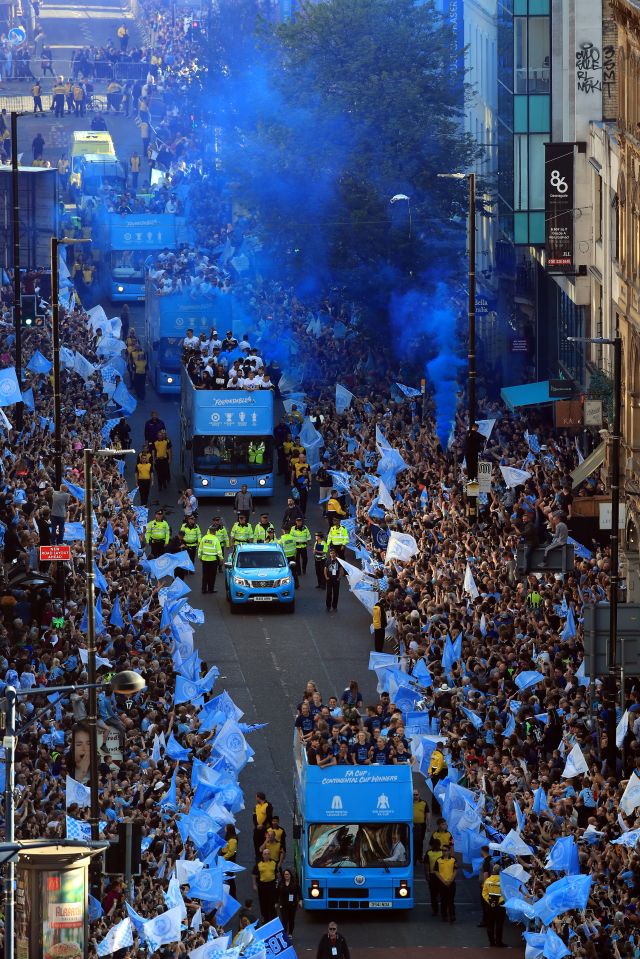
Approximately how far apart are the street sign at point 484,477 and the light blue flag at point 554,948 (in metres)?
21.4

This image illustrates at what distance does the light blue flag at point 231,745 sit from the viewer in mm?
41469

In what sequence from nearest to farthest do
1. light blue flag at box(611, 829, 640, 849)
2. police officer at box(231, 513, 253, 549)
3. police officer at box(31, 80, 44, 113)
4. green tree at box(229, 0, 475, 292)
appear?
light blue flag at box(611, 829, 640, 849), police officer at box(231, 513, 253, 549), green tree at box(229, 0, 475, 292), police officer at box(31, 80, 44, 113)

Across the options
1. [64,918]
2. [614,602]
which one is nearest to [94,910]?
[64,918]

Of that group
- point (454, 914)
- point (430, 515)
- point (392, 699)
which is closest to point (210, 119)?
point (430, 515)

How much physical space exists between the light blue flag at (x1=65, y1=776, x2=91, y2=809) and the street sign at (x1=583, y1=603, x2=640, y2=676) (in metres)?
7.87

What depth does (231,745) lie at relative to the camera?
41.5m

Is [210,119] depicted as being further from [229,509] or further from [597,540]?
[597,540]

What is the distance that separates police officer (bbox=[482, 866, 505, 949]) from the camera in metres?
38.1

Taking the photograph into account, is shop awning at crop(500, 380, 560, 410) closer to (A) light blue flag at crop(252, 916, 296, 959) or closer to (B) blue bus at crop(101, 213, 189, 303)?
(B) blue bus at crop(101, 213, 189, 303)

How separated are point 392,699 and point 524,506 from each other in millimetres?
8714

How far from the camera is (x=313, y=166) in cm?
8225

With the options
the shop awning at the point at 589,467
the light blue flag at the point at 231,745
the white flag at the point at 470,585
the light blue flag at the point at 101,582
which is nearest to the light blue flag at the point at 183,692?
the light blue flag at the point at 231,745

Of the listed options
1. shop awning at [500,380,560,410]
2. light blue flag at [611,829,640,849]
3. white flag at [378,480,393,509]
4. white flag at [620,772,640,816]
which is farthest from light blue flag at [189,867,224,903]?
shop awning at [500,380,560,410]

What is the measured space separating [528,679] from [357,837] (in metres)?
5.49
